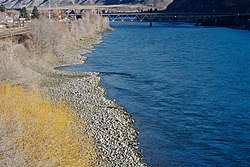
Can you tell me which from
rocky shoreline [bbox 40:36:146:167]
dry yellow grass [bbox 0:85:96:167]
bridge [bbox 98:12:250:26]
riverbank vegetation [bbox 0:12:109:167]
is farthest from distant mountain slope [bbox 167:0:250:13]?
dry yellow grass [bbox 0:85:96:167]

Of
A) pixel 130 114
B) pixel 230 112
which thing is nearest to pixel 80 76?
pixel 130 114

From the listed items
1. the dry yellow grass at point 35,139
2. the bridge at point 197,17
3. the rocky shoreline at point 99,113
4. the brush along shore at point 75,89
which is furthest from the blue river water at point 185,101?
the bridge at point 197,17

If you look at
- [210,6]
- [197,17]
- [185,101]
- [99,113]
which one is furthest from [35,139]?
[210,6]

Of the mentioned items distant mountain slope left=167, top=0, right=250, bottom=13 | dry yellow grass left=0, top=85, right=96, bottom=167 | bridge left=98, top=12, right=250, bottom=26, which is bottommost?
dry yellow grass left=0, top=85, right=96, bottom=167

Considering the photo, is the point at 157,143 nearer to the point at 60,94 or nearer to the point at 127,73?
the point at 60,94

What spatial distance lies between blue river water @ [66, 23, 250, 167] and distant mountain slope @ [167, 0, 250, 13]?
70.1 m

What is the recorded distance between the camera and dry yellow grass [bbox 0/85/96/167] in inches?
366

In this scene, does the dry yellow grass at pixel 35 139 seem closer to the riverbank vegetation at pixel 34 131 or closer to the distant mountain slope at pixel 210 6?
the riverbank vegetation at pixel 34 131

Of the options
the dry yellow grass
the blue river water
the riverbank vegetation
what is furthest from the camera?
the blue river water

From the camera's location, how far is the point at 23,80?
23.3 metres

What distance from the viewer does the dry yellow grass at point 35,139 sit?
930cm

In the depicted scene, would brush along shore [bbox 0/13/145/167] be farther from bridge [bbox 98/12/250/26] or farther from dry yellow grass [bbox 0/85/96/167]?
bridge [bbox 98/12/250/26]

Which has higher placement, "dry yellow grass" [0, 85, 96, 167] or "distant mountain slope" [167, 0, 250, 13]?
"distant mountain slope" [167, 0, 250, 13]

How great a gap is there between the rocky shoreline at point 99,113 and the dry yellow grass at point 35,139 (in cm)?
72
